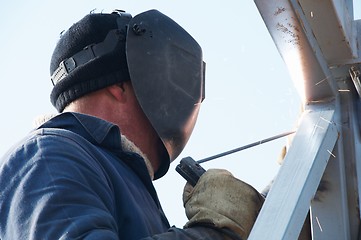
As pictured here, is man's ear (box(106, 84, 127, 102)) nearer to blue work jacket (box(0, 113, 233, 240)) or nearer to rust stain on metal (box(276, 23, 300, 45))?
blue work jacket (box(0, 113, 233, 240))

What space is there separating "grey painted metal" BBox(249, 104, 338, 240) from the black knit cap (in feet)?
1.94

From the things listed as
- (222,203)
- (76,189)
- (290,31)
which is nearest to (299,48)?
(290,31)

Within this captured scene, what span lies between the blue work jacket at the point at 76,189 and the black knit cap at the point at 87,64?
31 centimetres

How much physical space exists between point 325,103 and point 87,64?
733 millimetres

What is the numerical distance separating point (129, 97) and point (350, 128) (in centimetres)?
68

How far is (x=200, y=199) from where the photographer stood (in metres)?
2.36

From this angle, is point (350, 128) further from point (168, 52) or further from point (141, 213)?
point (141, 213)

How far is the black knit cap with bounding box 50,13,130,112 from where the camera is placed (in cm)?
272

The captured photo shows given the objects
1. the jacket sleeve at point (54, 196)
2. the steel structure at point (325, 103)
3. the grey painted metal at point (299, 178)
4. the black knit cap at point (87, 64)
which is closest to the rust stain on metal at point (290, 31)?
the steel structure at point (325, 103)


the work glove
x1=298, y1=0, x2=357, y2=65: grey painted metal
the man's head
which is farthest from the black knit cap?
x1=298, y1=0, x2=357, y2=65: grey painted metal

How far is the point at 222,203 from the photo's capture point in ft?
7.74

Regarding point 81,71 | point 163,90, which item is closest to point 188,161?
point 163,90

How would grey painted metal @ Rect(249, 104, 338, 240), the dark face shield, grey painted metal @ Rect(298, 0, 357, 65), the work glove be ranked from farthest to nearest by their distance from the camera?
the dark face shield < grey painted metal @ Rect(298, 0, 357, 65) < the work glove < grey painted metal @ Rect(249, 104, 338, 240)

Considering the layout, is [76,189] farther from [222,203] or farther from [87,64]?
[87,64]
